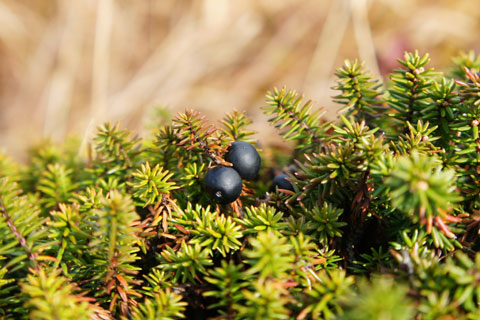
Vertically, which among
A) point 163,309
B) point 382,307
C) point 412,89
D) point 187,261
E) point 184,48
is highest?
point 184,48

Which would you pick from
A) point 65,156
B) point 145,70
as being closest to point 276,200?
point 65,156

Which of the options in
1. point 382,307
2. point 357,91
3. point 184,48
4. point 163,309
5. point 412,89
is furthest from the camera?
point 184,48

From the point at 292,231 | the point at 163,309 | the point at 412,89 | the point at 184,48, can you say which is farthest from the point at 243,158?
the point at 184,48

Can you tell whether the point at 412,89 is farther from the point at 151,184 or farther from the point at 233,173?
the point at 151,184

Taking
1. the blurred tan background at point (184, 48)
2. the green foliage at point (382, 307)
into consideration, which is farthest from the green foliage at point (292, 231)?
the blurred tan background at point (184, 48)

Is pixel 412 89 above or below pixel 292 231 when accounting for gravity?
above

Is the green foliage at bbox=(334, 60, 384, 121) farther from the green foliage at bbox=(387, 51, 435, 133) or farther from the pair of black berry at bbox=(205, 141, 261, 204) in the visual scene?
the pair of black berry at bbox=(205, 141, 261, 204)
